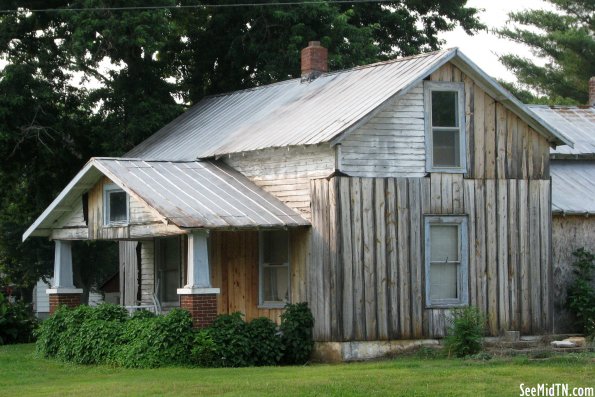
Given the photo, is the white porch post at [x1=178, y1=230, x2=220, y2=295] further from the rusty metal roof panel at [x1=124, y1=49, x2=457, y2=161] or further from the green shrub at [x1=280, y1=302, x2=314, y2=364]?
the rusty metal roof panel at [x1=124, y1=49, x2=457, y2=161]

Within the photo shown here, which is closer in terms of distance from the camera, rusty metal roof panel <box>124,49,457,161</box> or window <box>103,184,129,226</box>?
rusty metal roof panel <box>124,49,457,161</box>

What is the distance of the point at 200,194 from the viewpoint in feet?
77.6

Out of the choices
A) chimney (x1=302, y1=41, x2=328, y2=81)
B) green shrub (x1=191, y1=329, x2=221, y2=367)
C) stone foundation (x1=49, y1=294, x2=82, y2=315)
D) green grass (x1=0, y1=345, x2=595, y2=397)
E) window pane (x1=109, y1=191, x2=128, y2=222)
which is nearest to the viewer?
green grass (x1=0, y1=345, x2=595, y2=397)

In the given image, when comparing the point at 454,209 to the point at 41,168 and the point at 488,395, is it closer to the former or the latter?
the point at 488,395

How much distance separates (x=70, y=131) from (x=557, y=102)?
28100 millimetres

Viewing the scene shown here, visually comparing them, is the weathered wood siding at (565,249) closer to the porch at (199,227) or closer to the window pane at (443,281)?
the window pane at (443,281)

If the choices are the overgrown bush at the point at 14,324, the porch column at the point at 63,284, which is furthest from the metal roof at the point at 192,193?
the overgrown bush at the point at 14,324

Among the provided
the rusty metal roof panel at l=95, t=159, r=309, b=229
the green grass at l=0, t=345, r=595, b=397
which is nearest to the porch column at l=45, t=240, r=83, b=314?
the rusty metal roof panel at l=95, t=159, r=309, b=229

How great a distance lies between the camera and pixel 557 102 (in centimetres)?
5444

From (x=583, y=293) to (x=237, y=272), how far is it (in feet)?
23.6

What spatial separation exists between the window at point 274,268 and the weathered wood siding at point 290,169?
818mm

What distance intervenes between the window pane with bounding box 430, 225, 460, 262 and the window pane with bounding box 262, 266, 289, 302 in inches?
115

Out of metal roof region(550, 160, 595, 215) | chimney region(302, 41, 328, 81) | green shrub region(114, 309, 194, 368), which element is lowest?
green shrub region(114, 309, 194, 368)

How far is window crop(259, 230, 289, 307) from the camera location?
24.1 m
